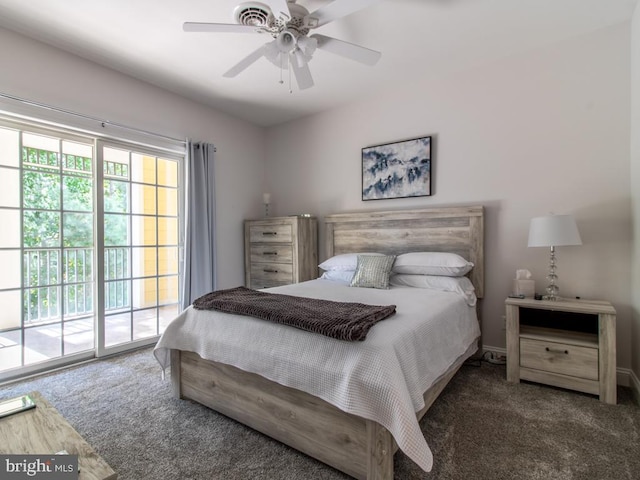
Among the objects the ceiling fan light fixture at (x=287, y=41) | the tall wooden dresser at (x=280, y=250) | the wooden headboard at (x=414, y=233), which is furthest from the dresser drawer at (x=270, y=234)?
the ceiling fan light fixture at (x=287, y=41)

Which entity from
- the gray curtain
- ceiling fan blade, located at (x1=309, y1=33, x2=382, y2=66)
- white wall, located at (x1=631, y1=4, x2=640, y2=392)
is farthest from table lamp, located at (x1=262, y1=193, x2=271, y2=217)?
white wall, located at (x1=631, y1=4, x2=640, y2=392)

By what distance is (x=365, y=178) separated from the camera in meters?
3.55

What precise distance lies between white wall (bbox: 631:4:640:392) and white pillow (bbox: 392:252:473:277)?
1.04m

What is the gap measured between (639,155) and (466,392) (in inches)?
76.7

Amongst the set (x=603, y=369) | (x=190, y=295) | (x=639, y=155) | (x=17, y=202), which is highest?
(x=639, y=155)

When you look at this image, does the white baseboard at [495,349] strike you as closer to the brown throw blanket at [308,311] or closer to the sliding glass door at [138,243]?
the brown throw blanket at [308,311]

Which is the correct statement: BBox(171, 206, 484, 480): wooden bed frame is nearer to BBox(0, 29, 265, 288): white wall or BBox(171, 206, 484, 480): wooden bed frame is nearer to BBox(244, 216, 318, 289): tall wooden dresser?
BBox(244, 216, 318, 289): tall wooden dresser

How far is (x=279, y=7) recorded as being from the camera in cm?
171

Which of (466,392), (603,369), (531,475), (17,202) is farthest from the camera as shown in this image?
(17,202)

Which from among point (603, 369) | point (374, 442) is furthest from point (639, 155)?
point (374, 442)

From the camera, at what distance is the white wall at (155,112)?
2.44 m

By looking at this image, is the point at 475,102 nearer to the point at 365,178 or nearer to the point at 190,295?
the point at 365,178

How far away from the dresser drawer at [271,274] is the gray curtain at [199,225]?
565 millimetres

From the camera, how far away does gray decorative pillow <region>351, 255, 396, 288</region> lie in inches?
107
